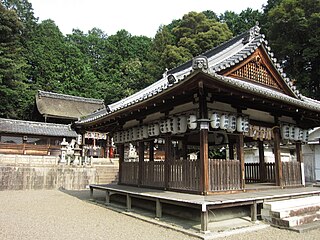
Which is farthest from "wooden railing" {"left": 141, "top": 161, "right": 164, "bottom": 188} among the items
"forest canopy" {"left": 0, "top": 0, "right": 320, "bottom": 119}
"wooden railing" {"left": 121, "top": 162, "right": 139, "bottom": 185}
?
"forest canopy" {"left": 0, "top": 0, "right": 320, "bottom": 119}

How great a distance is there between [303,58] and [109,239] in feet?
109

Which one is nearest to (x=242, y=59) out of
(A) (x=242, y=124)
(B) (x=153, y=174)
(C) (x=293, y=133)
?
(A) (x=242, y=124)

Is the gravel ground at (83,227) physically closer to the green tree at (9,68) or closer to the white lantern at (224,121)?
the white lantern at (224,121)

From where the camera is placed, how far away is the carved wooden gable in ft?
31.7

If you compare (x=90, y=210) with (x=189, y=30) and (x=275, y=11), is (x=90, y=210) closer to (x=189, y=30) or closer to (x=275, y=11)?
(x=275, y=11)

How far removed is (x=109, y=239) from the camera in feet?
20.6

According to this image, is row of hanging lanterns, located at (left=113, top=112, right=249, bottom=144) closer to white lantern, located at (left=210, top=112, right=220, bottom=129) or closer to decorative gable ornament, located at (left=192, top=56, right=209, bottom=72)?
white lantern, located at (left=210, top=112, right=220, bottom=129)

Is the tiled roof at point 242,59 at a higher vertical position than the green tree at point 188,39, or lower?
lower

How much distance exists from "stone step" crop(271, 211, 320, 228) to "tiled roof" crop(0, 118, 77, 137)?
28.0 meters

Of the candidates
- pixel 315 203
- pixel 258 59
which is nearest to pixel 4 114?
pixel 258 59

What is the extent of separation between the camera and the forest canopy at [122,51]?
32.4 m

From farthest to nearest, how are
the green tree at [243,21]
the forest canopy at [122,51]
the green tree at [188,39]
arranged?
the green tree at [243,21] → the green tree at [188,39] → the forest canopy at [122,51]

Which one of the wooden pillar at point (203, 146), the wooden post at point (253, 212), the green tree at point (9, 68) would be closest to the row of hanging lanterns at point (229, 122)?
the wooden pillar at point (203, 146)

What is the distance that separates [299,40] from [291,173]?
91.4 feet
